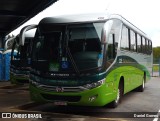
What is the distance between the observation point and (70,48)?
31.5 ft

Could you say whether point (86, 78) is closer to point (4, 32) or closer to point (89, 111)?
point (89, 111)

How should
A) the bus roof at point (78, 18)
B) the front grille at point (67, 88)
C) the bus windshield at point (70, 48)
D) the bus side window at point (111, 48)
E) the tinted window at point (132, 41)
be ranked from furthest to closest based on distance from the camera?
the tinted window at point (132, 41) → the bus side window at point (111, 48) → the bus roof at point (78, 18) → the bus windshield at point (70, 48) → the front grille at point (67, 88)

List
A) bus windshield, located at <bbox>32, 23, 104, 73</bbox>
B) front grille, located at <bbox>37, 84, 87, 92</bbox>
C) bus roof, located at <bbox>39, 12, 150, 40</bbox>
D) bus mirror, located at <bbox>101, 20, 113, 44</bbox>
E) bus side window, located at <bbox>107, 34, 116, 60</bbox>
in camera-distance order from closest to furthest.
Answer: bus mirror, located at <bbox>101, 20, 113, 44</bbox> → front grille, located at <bbox>37, 84, 87, 92</bbox> → bus windshield, located at <bbox>32, 23, 104, 73</bbox> → bus roof, located at <bbox>39, 12, 150, 40</bbox> → bus side window, located at <bbox>107, 34, 116, 60</bbox>

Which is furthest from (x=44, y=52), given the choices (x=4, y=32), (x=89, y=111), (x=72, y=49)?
(x=4, y=32)

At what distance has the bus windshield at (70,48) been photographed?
30.8 ft

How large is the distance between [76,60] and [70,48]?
42cm

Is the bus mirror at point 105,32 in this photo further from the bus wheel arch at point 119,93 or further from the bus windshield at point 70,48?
the bus wheel arch at point 119,93

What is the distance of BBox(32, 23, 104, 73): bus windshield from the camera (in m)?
9.38

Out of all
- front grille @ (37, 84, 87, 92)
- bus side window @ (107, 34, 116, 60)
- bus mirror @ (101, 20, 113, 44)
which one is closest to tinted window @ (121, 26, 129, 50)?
bus side window @ (107, 34, 116, 60)

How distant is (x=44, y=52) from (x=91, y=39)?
1.44m

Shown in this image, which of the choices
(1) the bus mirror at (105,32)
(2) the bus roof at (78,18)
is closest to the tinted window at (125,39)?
(2) the bus roof at (78,18)

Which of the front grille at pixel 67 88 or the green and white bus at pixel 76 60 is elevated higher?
the green and white bus at pixel 76 60

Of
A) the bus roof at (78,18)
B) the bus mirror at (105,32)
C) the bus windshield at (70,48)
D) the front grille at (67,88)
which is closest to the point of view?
the bus mirror at (105,32)

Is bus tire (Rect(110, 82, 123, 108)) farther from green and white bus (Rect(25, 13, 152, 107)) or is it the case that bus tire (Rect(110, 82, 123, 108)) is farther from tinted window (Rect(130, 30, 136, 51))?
tinted window (Rect(130, 30, 136, 51))
